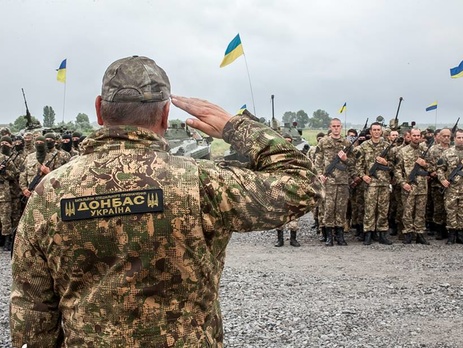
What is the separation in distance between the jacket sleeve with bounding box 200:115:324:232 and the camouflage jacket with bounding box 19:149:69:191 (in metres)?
7.78

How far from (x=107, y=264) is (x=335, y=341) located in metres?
3.70

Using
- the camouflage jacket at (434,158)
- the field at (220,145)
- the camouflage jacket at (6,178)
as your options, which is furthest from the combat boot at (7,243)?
the field at (220,145)

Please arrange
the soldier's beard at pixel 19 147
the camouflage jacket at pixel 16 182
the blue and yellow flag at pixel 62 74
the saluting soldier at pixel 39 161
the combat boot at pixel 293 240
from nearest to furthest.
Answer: the saluting soldier at pixel 39 161, the combat boot at pixel 293 240, the camouflage jacket at pixel 16 182, the soldier's beard at pixel 19 147, the blue and yellow flag at pixel 62 74

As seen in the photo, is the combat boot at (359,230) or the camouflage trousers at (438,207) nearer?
the camouflage trousers at (438,207)

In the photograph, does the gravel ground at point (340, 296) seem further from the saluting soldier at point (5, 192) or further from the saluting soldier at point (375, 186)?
the saluting soldier at point (5, 192)

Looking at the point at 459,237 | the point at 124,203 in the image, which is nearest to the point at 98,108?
the point at 124,203

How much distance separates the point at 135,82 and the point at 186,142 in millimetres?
17249

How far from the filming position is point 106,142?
1.76m

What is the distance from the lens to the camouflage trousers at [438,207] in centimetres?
1057

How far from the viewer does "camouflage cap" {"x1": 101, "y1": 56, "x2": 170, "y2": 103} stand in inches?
67.8

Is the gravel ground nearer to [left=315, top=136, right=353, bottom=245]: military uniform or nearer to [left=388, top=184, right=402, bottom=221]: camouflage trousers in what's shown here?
[left=315, top=136, right=353, bottom=245]: military uniform

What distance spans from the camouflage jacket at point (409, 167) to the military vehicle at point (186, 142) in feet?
27.1

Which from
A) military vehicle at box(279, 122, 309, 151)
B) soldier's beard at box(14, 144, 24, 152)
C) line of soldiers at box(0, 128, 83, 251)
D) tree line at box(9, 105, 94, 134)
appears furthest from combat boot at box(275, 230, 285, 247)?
tree line at box(9, 105, 94, 134)

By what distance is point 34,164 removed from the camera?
925 cm
